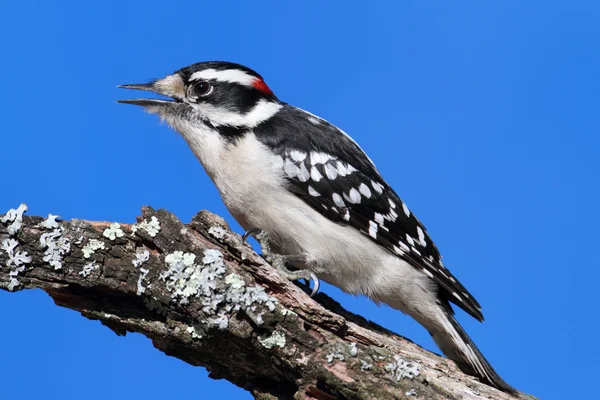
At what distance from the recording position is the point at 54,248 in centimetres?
311

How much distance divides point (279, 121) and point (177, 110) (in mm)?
580

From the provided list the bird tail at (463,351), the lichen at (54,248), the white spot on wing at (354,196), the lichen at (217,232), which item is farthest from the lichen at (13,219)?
the bird tail at (463,351)

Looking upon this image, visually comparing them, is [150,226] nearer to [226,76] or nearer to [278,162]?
[278,162]

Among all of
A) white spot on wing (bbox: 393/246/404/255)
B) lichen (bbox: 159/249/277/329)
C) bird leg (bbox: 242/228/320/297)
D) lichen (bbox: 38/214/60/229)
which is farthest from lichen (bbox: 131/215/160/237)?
white spot on wing (bbox: 393/246/404/255)

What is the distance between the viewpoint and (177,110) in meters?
3.90

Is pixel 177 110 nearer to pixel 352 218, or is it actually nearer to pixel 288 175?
pixel 288 175

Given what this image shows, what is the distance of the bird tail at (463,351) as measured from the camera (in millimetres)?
3730

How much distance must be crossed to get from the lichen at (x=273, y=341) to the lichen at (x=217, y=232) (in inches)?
19.9

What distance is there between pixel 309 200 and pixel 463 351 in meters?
1.19

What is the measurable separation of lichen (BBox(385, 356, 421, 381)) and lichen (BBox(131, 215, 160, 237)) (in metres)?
1.25

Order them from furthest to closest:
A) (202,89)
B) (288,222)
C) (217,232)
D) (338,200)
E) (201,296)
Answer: (202,89) → (338,200) → (288,222) → (217,232) → (201,296)

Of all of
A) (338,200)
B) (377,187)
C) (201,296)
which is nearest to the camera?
(201,296)

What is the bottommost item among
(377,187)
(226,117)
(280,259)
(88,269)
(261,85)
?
(88,269)

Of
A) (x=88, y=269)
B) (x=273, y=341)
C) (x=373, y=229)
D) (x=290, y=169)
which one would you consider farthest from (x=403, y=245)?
(x=88, y=269)
